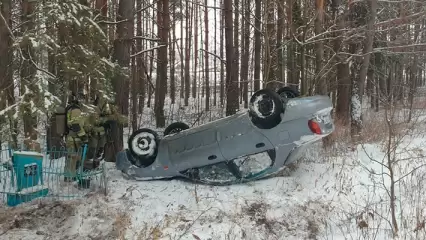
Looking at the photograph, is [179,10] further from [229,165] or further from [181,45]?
[229,165]

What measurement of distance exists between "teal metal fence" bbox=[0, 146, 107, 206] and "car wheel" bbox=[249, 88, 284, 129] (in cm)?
265

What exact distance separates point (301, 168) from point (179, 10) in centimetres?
2130

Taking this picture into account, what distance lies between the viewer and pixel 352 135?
1069 cm

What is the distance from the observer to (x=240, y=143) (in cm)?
652

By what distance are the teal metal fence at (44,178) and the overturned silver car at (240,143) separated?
69 cm

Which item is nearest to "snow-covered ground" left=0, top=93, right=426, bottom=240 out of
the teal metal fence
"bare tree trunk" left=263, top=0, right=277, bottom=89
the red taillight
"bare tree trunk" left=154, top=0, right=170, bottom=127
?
the teal metal fence

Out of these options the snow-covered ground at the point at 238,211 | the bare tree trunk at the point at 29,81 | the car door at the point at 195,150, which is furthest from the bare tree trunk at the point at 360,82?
the bare tree trunk at the point at 29,81

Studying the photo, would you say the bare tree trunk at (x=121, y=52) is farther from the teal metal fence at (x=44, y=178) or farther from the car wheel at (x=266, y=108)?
the car wheel at (x=266, y=108)

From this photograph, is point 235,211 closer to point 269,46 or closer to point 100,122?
point 100,122

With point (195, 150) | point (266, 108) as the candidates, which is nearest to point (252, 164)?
point (195, 150)

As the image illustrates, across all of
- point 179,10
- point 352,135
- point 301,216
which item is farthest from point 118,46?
point 179,10

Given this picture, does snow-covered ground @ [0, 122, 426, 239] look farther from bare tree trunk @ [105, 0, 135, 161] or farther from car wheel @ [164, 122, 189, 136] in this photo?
bare tree trunk @ [105, 0, 135, 161]

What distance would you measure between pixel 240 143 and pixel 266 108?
72 centimetres

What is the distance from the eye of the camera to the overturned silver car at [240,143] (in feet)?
20.4
